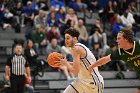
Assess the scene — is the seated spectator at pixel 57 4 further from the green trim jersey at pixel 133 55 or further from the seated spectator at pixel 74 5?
the green trim jersey at pixel 133 55

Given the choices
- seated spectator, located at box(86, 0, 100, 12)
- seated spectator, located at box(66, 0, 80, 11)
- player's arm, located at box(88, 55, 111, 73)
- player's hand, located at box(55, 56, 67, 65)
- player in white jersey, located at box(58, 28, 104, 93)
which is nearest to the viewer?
player's arm, located at box(88, 55, 111, 73)

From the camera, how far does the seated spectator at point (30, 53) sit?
11852 mm

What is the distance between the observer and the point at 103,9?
16.0m

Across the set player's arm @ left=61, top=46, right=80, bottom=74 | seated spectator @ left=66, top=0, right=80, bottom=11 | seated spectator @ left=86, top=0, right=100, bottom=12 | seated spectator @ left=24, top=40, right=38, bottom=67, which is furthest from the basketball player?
seated spectator @ left=86, top=0, right=100, bottom=12

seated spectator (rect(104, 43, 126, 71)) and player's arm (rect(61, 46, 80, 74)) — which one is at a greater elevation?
seated spectator (rect(104, 43, 126, 71))

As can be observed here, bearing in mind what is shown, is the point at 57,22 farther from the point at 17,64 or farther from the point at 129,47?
the point at 129,47

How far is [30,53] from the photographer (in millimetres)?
11844

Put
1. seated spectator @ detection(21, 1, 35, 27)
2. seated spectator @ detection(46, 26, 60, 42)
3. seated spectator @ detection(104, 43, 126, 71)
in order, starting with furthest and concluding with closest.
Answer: seated spectator @ detection(21, 1, 35, 27)
seated spectator @ detection(46, 26, 60, 42)
seated spectator @ detection(104, 43, 126, 71)

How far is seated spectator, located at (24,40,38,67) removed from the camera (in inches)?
467

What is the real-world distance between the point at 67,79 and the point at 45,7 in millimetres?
3862

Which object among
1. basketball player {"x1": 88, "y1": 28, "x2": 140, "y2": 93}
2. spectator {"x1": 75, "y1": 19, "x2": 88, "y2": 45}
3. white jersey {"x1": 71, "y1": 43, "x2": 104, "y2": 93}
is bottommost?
white jersey {"x1": 71, "y1": 43, "x2": 104, "y2": 93}

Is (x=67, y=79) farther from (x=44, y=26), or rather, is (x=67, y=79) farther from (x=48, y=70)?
(x=44, y=26)

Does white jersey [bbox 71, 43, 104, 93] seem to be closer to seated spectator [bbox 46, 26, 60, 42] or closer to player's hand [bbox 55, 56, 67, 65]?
player's hand [bbox 55, 56, 67, 65]

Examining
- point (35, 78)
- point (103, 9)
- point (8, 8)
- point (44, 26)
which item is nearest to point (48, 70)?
point (35, 78)
